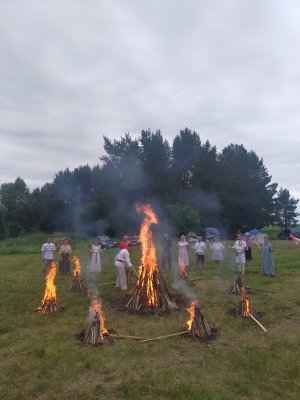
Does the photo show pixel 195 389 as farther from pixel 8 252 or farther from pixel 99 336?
pixel 8 252

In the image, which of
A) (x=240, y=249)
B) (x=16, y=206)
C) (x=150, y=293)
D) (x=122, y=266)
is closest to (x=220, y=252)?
(x=240, y=249)

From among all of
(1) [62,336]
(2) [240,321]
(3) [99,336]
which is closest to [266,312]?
(2) [240,321]

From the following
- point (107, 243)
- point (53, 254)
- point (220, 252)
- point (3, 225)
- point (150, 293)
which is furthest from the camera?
point (3, 225)

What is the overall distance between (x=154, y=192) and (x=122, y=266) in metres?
27.4

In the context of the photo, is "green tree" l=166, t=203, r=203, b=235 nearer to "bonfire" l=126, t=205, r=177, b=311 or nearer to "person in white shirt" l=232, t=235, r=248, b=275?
"person in white shirt" l=232, t=235, r=248, b=275

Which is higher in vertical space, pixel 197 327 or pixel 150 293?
pixel 150 293

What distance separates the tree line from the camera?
35.9 m

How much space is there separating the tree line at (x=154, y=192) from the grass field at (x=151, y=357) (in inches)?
908

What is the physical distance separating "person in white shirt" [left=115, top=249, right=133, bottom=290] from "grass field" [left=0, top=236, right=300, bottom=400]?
1850mm

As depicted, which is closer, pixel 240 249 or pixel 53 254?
pixel 240 249

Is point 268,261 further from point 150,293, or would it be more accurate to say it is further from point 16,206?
point 16,206

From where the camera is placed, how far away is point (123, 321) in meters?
10.1

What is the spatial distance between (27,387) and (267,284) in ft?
35.4

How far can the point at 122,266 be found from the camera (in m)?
13.4
